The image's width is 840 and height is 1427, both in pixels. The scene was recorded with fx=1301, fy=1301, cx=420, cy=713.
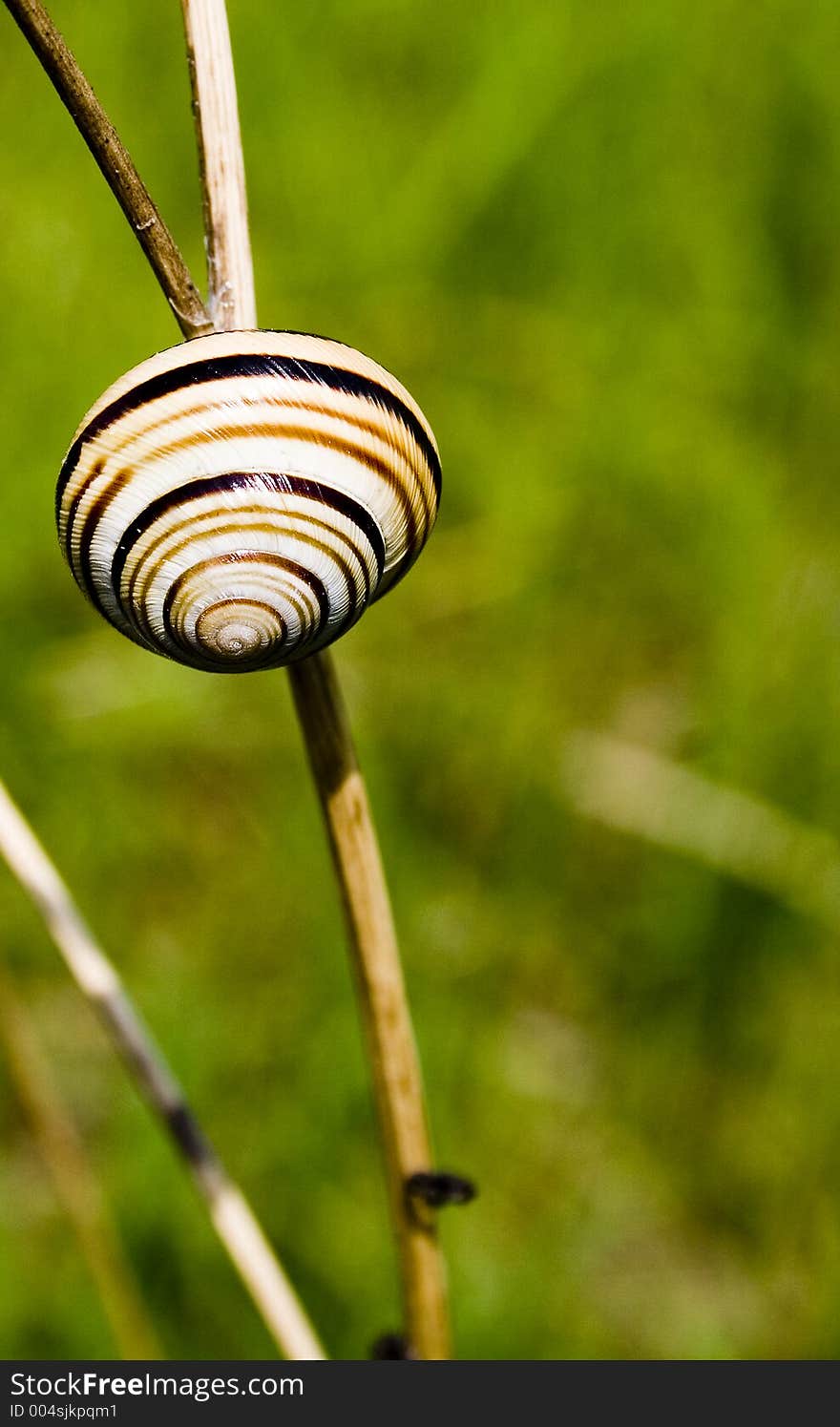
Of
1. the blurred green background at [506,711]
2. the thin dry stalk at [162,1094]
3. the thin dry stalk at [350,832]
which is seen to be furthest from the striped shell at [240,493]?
the blurred green background at [506,711]

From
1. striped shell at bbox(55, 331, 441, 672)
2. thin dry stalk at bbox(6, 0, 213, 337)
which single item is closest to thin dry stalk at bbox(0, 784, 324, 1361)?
striped shell at bbox(55, 331, 441, 672)

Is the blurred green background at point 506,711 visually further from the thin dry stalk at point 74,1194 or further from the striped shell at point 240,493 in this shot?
the striped shell at point 240,493

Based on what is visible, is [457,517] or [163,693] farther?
[457,517]

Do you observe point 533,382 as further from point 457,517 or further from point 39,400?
point 39,400

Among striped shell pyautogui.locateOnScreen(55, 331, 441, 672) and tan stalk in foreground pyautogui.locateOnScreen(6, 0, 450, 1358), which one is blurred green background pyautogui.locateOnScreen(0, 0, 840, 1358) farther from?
striped shell pyautogui.locateOnScreen(55, 331, 441, 672)

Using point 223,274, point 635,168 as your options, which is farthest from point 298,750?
point 223,274
